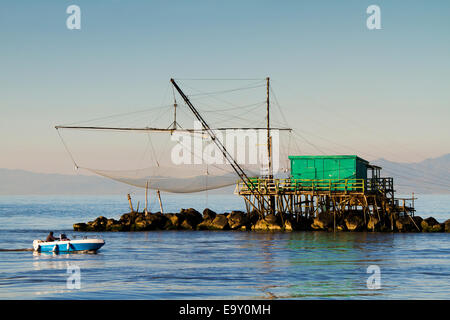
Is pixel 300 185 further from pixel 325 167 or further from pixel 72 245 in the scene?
pixel 72 245

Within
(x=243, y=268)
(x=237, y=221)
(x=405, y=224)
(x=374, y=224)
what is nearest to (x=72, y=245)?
(x=243, y=268)

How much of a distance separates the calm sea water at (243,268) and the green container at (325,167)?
20.4 feet

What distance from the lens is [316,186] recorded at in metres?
62.4

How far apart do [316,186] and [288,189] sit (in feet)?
9.96

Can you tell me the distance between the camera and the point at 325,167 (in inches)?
2446

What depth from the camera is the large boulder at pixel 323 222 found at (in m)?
62.0

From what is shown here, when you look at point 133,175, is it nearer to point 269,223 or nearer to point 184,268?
point 269,223

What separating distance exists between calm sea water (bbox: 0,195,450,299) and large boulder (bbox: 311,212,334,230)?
113 inches

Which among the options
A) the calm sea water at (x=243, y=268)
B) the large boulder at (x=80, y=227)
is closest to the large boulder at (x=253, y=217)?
the calm sea water at (x=243, y=268)

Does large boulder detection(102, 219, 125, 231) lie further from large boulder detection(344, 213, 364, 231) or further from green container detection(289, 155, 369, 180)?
large boulder detection(344, 213, 364, 231)

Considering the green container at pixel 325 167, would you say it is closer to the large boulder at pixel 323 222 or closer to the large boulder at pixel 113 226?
the large boulder at pixel 323 222

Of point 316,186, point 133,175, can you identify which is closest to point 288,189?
point 316,186

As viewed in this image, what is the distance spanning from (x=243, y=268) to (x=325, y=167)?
25810 millimetres

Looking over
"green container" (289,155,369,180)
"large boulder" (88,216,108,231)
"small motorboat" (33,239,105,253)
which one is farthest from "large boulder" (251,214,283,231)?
"small motorboat" (33,239,105,253)
